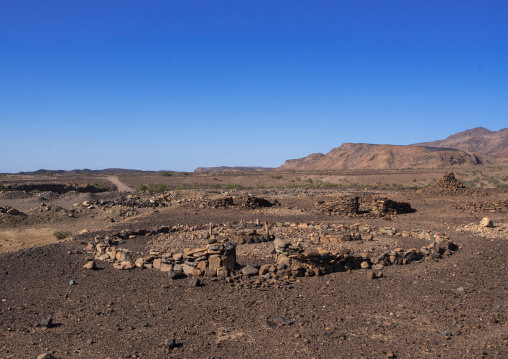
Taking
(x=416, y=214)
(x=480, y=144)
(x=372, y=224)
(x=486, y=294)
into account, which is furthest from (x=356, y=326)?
(x=480, y=144)

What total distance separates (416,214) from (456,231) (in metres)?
5.97

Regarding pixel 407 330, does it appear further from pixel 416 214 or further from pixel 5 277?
pixel 416 214

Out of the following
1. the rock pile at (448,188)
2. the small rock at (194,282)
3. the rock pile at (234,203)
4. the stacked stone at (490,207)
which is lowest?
the small rock at (194,282)

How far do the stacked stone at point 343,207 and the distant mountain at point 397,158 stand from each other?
9110 centimetres

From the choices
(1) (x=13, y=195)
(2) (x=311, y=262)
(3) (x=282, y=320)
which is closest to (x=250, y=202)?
(2) (x=311, y=262)

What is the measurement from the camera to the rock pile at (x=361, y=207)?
20.8 meters

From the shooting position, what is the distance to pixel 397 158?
115562mm

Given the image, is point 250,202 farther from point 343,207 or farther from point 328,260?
point 328,260

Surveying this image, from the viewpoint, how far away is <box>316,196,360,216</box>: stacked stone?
819 inches

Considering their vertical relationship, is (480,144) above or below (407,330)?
above

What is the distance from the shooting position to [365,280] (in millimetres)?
8953

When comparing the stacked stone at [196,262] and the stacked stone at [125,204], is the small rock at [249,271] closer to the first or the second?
the stacked stone at [196,262]

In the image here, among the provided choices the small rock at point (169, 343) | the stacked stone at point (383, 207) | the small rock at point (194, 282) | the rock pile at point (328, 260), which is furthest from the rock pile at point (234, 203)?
the small rock at point (169, 343)

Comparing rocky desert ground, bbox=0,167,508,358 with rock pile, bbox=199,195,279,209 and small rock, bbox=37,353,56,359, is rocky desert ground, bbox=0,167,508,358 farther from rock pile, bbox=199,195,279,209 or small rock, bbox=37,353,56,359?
rock pile, bbox=199,195,279,209
